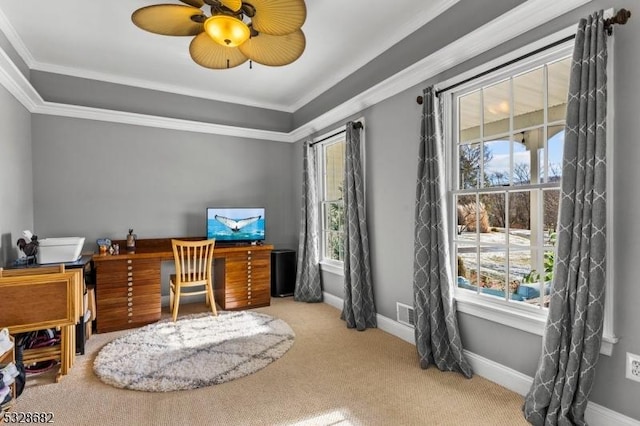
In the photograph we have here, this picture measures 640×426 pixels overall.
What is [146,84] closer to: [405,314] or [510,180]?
[405,314]

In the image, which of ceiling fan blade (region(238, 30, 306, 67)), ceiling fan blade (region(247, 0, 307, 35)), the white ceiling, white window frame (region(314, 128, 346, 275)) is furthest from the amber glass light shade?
white window frame (region(314, 128, 346, 275))

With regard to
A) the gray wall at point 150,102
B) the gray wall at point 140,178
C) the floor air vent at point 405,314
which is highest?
the gray wall at point 150,102

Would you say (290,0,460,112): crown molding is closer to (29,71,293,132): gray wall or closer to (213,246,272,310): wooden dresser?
(29,71,293,132): gray wall

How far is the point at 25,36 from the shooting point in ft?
10.5

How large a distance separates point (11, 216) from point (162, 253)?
132cm

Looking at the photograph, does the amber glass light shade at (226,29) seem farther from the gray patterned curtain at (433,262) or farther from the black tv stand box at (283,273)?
the black tv stand box at (283,273)

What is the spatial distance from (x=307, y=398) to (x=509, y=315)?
144cm

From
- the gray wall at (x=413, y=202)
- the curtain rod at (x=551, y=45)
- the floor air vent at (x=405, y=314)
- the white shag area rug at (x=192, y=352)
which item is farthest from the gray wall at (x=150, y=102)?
the floor air vent at (x=405, y=314)

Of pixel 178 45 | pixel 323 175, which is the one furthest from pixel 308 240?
pixel 178 45

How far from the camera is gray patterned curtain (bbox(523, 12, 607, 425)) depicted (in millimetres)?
1773

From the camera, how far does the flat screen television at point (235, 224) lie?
452cm

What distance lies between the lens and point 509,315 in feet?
7.50

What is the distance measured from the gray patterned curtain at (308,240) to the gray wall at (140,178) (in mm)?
735

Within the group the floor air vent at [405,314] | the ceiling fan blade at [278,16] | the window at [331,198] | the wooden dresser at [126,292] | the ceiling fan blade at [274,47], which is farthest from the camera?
the window at [331,198]
